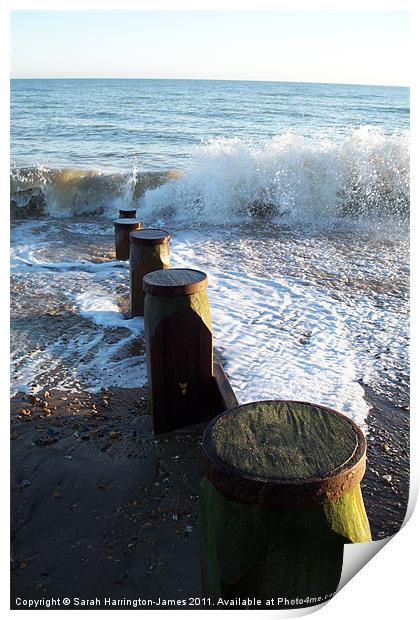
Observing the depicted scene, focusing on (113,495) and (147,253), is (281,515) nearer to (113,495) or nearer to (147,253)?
(113,495)

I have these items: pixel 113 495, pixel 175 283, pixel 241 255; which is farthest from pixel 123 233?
pixel 113 495

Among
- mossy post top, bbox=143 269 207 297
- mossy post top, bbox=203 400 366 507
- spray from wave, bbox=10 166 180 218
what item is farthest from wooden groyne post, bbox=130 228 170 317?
spray from wave, bbox=10 166 180 218

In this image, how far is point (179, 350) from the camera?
7.59 feet

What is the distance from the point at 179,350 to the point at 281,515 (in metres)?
1.29

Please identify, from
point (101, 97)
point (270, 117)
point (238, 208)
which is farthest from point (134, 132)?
point (101, 97)

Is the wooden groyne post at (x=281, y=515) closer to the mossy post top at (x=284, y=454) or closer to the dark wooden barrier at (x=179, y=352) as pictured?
the mossy post top at (x=284, y=454)

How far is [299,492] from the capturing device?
3.49 feet

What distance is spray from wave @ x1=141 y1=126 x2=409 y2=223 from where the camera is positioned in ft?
26.4

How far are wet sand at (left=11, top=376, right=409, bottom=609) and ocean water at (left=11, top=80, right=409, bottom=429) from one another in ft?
0.84

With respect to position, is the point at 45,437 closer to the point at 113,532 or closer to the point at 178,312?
the point at 113,532

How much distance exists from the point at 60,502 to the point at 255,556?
1280 mm

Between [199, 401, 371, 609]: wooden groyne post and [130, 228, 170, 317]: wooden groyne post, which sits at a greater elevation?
[130, 228, 170, 317]: wooden groyne post

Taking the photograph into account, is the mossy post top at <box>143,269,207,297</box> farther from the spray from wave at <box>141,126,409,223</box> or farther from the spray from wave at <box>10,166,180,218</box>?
the spray from wave at <box>10,166,180,218</box>

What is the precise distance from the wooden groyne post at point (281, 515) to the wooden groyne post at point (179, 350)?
3.63 feet
